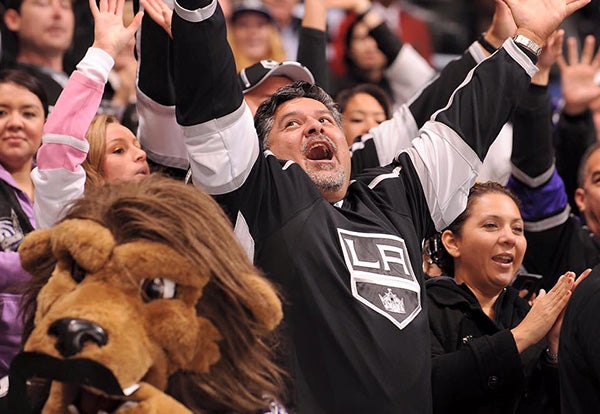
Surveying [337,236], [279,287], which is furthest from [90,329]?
[337,236]

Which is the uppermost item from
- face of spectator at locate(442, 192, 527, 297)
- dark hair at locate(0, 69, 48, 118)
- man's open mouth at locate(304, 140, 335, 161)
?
man's open mouth at locate(304, 140, 335, 161)

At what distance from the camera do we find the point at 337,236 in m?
2.96

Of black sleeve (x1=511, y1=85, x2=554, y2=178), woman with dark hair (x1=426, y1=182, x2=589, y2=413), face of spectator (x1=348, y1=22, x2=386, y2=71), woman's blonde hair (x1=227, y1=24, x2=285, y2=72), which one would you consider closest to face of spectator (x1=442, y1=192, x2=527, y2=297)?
woman with dark hair (x1=426, y1=182, x2=589, y2=413)

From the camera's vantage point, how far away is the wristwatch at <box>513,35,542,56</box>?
11.4 feet

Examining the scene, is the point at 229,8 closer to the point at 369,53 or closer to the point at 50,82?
the point at 369,53

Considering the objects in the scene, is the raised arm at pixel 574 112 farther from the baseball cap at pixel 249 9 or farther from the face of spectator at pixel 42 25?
the face of spectator at pixel 42 25

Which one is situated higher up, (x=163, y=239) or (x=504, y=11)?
(x=504, y=11)

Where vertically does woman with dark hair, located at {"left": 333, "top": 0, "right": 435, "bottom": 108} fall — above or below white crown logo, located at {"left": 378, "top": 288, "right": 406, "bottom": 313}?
above

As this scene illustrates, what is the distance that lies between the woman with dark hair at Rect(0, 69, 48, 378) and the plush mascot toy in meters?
1.14

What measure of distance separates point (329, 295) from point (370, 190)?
19.0 inches

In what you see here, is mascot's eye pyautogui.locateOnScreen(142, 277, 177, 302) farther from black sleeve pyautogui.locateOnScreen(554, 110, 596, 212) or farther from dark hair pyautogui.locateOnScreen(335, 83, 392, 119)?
black sleeve pyautogui.locateOnScreen(554, 110, 596, 212)

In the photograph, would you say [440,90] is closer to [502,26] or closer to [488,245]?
[502,26]

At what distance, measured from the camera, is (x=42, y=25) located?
16.5ft

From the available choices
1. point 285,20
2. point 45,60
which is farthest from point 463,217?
point 285,20
